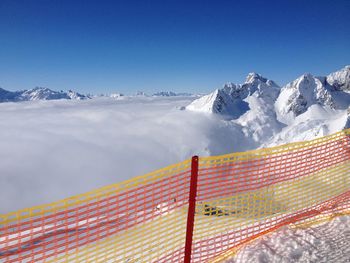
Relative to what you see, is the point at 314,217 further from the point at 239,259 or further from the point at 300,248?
the point at 239,259

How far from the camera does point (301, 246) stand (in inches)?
170

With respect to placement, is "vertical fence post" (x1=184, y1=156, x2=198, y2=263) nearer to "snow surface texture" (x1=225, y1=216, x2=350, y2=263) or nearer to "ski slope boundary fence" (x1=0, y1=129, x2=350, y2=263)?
"ski slope boundary fence" (x1=0, y1=129, x2=350, y2=263)

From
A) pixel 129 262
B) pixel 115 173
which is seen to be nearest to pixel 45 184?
pixel 115 173

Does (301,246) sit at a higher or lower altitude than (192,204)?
lower

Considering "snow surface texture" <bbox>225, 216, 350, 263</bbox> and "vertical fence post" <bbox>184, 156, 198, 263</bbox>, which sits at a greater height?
"vertical fence post" <bbox>184, 156, 198, 263</bbox>

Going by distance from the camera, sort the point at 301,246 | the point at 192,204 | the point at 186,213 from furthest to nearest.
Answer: the point at 186,213, the point at 301,246, the point at 192,204

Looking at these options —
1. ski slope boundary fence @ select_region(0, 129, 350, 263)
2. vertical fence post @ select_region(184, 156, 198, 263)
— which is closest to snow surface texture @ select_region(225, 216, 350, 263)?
ski slope boundary fence @ select_region(0, 129, 350, 263)

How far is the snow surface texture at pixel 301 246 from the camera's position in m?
4.09

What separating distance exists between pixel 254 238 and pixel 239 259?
0.61 meters

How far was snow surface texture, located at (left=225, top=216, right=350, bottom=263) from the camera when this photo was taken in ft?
13.4

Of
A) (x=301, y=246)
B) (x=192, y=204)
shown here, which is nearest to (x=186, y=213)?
(x=192, y=204)

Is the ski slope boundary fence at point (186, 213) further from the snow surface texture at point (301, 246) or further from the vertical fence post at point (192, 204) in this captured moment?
the snow surface texture at point (301, 246)

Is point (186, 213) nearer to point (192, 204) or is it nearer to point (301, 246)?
point (192, 204)

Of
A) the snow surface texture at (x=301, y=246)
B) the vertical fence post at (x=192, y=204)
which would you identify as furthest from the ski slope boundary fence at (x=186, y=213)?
the snow surface texture at (x=301, y=246)
